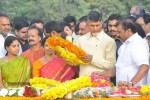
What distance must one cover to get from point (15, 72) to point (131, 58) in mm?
1579

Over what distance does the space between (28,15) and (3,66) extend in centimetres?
1457

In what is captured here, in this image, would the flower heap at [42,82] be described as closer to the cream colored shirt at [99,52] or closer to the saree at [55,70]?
the saree at [55,70]

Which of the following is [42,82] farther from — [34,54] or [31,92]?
[34,54]

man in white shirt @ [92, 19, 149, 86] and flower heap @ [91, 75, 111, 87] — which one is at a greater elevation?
man in white shirt @ [92, 19, 149, 86]

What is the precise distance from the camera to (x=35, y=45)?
24.2ft

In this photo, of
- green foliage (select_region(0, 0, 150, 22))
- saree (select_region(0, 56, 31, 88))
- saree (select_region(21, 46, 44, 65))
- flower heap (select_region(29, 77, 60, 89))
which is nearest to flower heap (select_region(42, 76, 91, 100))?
flower heap (select_region(29, 77, 60, 89))

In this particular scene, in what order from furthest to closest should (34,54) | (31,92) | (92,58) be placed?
(34,54) → (92,58) → (31,92)

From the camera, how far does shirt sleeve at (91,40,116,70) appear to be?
6.96 m

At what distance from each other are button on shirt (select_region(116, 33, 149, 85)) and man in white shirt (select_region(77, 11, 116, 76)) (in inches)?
8.1

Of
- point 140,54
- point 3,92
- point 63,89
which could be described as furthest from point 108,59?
point 3,92

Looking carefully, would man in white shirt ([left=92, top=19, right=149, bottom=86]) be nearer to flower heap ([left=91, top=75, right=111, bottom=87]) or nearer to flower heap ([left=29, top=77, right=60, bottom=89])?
flower heap ([left=91, top=75, right=111, bottom=87])

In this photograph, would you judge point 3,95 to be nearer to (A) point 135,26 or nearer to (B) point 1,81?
(B) point 1,81

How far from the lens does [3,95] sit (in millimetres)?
6219

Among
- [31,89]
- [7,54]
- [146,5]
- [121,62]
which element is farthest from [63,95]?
[146,5]
